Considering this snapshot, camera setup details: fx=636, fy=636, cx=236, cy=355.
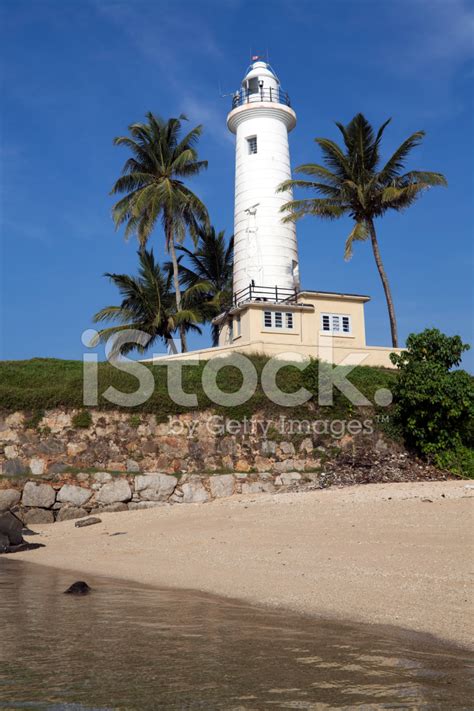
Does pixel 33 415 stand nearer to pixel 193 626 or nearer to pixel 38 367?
pixel 38 367

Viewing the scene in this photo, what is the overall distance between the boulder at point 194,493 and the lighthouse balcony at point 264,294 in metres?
13.6

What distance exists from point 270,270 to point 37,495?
59.6 feet

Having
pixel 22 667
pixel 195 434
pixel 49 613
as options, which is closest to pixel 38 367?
pixel 195 434

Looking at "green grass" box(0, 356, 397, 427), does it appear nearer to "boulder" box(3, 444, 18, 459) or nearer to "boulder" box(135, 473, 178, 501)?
"boulder" box(3, 444, 18, 459)

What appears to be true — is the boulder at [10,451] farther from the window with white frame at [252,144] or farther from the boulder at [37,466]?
the window with white frame at [252,144]

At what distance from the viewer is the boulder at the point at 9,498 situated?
13.8 metres

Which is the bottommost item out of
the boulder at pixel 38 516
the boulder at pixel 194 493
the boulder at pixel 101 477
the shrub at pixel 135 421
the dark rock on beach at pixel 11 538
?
the dark rock on beach at pixel 11 538

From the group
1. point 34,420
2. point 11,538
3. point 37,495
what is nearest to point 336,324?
point 34,420

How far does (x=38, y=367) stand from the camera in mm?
22297

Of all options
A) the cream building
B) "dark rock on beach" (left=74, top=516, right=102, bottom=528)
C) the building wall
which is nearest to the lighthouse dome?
the cream building

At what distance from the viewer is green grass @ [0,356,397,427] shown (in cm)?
1556

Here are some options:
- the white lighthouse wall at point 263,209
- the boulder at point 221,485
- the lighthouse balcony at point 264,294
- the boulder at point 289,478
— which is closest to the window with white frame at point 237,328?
the lighthouse balcony at point 264,294

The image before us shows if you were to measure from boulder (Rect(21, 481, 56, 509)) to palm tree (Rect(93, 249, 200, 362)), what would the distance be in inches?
671

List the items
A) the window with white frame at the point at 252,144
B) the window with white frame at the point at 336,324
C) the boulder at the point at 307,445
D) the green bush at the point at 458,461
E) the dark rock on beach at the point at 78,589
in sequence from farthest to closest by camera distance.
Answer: the window with white frame at the point at 252,144
the window with white frame at the point at 336,324
the boulder at the point at 307,445
the green bush at the point at 458,461
the dark rock on beach at the point at 78,589
